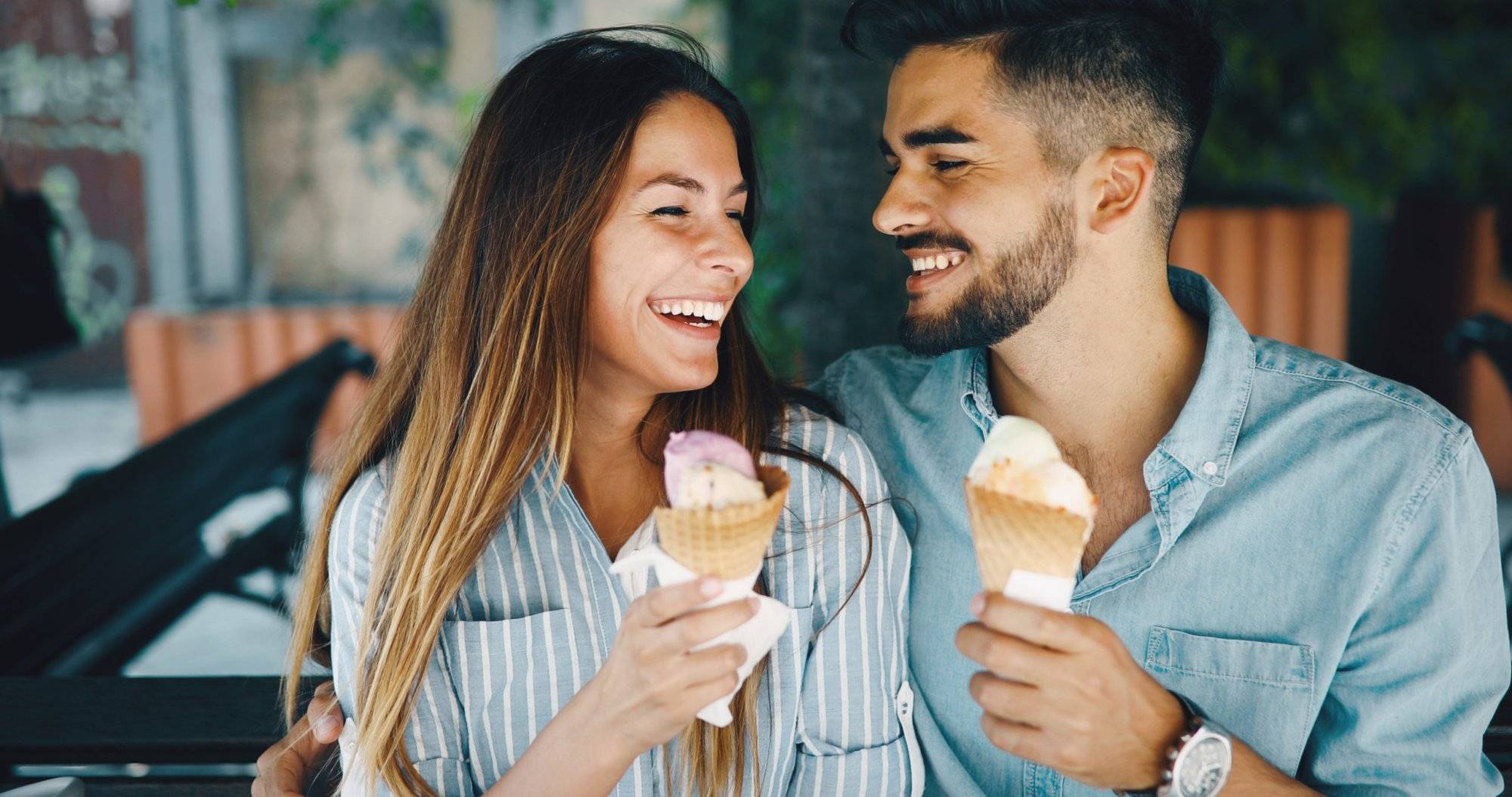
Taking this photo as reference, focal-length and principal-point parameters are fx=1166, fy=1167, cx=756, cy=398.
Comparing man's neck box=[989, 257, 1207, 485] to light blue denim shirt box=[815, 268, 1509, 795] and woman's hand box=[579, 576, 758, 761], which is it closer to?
light blue denim shirt box=[815, 268, 1509, 795]

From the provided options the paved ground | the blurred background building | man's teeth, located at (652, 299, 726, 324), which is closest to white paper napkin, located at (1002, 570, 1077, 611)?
man's teeth, located at (652, 299, 726, 324)

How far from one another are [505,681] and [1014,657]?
0.89 m

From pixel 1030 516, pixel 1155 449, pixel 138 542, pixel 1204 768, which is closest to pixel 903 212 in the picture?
pixel 1155 449

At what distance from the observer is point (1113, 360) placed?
7.03ft

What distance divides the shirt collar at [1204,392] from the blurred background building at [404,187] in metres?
1.12

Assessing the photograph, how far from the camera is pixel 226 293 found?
7.54 metres

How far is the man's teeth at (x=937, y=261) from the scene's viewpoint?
6.97 feet

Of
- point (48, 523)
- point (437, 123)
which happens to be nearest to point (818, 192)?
point (48, 523)

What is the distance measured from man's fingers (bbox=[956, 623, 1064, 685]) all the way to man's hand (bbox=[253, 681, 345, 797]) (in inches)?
44.9

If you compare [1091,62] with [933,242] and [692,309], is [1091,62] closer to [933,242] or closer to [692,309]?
[933,242]

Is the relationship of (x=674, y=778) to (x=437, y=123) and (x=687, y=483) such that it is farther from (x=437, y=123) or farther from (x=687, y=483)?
(x=437, y=123)

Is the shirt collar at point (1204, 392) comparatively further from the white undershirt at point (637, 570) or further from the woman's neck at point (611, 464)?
the white undershirt at point (637, 570)

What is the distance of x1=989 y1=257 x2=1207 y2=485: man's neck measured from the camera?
213cm

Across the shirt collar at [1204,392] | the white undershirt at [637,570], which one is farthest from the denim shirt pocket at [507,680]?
the shirt collar at [1204,392]
